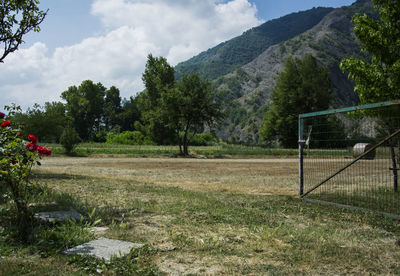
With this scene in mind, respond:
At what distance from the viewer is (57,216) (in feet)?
16.0

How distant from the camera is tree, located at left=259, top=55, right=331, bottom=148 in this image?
184ft

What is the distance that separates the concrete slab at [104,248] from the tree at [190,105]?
89.2ft

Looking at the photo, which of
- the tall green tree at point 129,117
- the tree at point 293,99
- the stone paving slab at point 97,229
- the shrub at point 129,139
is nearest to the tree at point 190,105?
the stone paving slab at point 97,229

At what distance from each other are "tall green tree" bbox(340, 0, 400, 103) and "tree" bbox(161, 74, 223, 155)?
22382 mm

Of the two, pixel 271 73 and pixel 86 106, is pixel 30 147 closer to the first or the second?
pixel 86 106

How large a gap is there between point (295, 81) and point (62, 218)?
5971cm

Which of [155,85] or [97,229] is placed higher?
[155,85]

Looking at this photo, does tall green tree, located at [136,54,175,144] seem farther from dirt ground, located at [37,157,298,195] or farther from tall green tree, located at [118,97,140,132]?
dirt ground, located at [37,157,298,195]

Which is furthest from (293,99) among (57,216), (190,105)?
(57,216)

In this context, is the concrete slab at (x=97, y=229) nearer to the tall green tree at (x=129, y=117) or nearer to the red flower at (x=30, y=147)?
the red flower at (x=30, y=147)

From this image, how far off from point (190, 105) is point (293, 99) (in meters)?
32.3

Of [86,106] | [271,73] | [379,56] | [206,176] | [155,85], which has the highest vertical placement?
[271,73]

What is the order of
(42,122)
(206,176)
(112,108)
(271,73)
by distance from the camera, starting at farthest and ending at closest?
1. (271,73)
2. (112,108)
3. (42,122)
4. (206,176)

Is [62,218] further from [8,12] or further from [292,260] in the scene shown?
[8,12]
